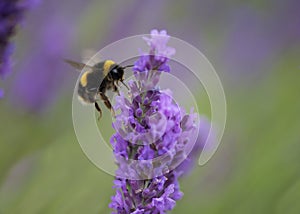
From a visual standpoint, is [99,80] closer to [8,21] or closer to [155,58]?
[155,58]

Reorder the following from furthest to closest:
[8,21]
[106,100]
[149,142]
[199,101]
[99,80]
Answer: [199,101]
[99,80]
[106,100]
[149,142]
[8,21]

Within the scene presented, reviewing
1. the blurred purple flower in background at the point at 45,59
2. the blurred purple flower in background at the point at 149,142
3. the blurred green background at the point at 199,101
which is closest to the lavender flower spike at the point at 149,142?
the blurred purple flower in background at the point at 149,142

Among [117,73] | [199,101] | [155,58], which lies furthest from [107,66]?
[199,101]

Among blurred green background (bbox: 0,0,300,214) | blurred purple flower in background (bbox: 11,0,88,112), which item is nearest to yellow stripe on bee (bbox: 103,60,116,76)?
blurred green background (bbox: 0,0,300,214)

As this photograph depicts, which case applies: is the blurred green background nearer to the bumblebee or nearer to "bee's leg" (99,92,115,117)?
the bumblebee

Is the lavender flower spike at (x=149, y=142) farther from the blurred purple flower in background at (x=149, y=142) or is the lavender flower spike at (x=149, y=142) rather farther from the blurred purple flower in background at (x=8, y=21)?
the blurred purple flower in background at (x=8, y=21)

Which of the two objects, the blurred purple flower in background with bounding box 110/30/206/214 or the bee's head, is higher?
the bee's head
